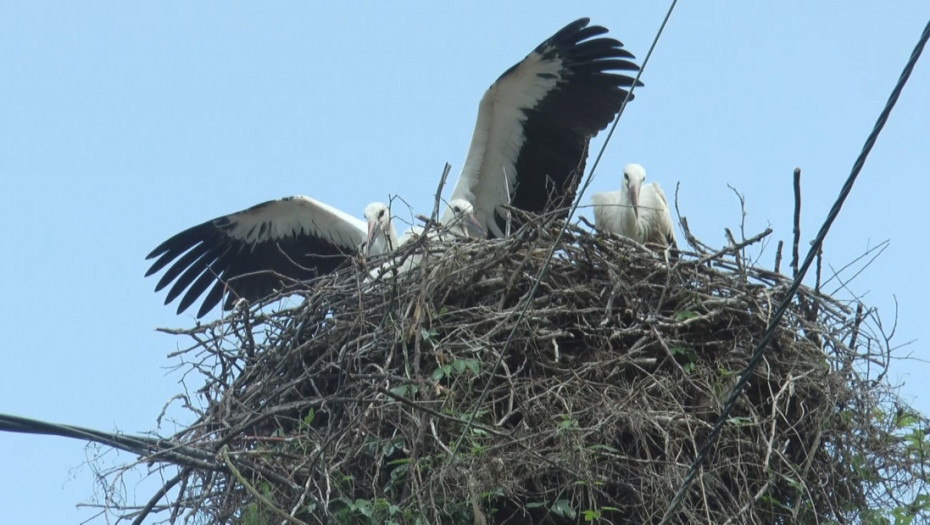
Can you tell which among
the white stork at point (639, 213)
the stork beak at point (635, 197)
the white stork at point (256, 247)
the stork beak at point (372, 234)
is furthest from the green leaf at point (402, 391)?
the white stork at point (256, 247)

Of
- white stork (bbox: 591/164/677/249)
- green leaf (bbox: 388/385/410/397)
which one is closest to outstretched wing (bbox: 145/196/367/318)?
white stork (bbox: 591/164/677/249)

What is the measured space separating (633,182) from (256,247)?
9.08 feet

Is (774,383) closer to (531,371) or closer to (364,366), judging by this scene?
(531,371)

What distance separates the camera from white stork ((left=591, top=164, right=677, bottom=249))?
7.77m

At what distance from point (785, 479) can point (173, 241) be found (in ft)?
15.6

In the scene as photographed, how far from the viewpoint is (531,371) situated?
6301 millimetres

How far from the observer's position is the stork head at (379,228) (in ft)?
26.9

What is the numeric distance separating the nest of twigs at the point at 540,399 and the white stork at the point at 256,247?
6.71 feet

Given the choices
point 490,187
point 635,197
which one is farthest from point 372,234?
point 635,197

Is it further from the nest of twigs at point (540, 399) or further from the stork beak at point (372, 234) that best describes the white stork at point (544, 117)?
the nest of twigs at point (540, 399)

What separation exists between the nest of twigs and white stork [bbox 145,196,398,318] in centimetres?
204

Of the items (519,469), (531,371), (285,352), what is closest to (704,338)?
(531,371)

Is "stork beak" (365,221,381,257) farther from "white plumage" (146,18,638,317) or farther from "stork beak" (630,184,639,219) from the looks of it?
"stork beak" (630,184,639,219)

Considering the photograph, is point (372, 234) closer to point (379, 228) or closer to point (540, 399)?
point (379, 228)
